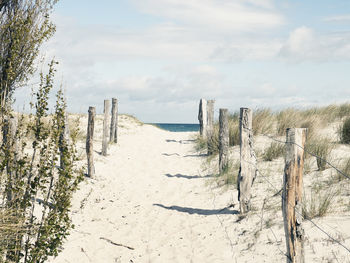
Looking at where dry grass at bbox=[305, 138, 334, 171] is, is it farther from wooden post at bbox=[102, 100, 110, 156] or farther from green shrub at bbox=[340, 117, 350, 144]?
wooden post at bbox=[102, 100, 110, 156]

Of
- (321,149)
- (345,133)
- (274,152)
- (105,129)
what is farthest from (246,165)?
(105,129)

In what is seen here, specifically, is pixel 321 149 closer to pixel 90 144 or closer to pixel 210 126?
pixel 210 126

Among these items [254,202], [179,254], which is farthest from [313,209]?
[179,254]

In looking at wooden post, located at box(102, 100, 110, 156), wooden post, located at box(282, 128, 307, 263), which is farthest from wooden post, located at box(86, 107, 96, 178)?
wooden post, located at box(282, 128, 307, 263)

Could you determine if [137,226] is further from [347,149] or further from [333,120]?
[333,120]

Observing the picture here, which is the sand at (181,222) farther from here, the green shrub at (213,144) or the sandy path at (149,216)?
the green shrub at (213,144)

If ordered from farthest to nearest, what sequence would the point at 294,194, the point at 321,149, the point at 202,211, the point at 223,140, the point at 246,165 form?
1. the point at 223,140
2. the point at 321,149
3. the point at 202,211
4. the point at 246,165
5. the point at 294,194

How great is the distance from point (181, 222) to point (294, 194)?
332 centimetres

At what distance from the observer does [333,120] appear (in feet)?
43.9

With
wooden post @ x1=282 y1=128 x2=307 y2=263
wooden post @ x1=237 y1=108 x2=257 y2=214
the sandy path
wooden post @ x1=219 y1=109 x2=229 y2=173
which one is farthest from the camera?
wooden post @ x1=219 y1=109 x2=229 y2=173

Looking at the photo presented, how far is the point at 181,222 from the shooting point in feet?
23.1

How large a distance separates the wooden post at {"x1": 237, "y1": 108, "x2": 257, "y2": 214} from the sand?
0.90 feet

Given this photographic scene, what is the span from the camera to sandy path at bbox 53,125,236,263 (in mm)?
5945

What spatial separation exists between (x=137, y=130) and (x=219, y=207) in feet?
49.6
